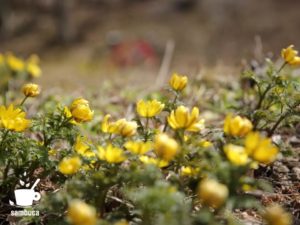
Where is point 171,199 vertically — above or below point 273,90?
below

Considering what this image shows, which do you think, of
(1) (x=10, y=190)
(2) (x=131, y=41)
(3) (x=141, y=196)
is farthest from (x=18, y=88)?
(2) (x=131, y=41)

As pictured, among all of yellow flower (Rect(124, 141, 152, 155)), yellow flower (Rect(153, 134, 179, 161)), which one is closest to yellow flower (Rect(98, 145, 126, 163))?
yellow flower (Rect(124, 141, 152, 155))

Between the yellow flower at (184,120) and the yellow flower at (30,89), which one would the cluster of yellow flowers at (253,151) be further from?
the yellow flower at (30,89)

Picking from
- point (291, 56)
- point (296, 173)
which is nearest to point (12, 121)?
point (291, 56)

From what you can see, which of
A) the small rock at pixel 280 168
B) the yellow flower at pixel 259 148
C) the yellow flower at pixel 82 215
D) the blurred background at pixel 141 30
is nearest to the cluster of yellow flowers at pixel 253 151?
the yellow flower at pixel 259 148

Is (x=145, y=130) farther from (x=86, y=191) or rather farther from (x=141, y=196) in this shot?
(x=141, y=196)

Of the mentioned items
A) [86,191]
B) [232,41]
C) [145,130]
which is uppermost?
[232,41]

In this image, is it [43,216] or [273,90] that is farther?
[273,90]
